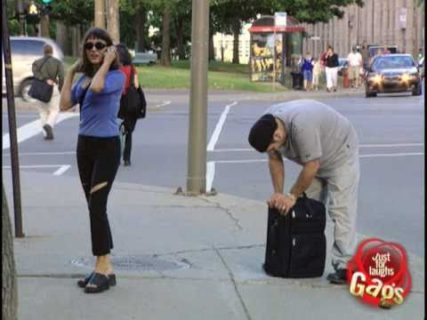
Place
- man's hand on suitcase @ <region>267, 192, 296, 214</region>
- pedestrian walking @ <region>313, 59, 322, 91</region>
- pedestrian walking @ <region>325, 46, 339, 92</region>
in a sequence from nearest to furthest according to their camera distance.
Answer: man's hand on suitcase @ <region>267, 192, 296, 214</region>
pedestrian walking @ <region>325, 46, 339, 92</region>
pedestrian walking @ <region>313, 59, 322, 91</region>

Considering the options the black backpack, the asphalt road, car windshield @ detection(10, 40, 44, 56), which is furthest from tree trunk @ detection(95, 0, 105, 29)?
the black backpack

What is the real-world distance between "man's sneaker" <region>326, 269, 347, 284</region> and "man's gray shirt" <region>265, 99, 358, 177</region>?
700 millimetres

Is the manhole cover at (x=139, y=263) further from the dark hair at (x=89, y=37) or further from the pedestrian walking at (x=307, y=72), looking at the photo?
the pedestrian walking at (x=307, y=72)

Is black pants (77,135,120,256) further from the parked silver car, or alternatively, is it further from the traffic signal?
the traffic signal

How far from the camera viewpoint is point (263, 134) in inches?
219

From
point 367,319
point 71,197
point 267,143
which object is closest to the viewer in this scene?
point 367,319

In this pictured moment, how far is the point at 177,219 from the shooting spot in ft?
27.5

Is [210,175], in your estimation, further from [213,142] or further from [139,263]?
[139,263]

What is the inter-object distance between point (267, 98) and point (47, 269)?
23.9 meters

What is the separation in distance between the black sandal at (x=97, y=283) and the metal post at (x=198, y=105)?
4.18 m

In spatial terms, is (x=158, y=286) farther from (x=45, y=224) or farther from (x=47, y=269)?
(x=45, y=224)

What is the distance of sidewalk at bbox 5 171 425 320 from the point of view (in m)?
5.29

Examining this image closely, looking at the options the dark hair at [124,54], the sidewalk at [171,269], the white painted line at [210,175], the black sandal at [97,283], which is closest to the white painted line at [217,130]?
the white painted line at [210,175]

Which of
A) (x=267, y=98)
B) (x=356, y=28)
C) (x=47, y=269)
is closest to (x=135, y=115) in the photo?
(x=47, y=269)
